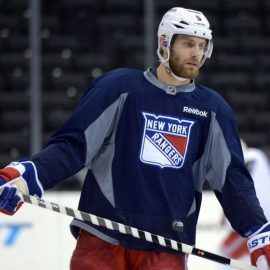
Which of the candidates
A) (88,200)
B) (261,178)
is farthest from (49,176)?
(261,178)

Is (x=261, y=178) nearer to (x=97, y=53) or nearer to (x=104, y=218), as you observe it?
(x=104, y=218)

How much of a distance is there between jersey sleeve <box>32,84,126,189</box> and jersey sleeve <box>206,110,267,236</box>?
33 cm

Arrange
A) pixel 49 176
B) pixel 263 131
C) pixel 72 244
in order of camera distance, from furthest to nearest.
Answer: pixel 263 131 → pixel 72 244 → pixel 49 176

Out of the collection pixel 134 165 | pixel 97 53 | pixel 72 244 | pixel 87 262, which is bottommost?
pixel 72 244

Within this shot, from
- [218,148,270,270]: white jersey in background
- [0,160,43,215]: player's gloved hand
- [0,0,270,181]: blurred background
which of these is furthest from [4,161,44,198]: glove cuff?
[0,0,270,181]: blurred background

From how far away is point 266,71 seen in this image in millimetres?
7648

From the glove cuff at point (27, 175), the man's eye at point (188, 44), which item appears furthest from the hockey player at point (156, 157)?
the glove cuff at point (27, 175)

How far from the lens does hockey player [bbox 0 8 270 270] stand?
3.31 m

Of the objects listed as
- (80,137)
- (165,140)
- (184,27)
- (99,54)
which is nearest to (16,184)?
(80,137)

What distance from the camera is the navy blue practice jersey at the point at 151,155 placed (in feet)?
10.9

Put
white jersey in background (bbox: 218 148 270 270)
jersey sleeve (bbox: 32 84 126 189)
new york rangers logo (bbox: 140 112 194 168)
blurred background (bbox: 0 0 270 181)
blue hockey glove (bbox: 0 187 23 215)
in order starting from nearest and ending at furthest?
blue hockey glove (bbox: 0 187 23 215), jersey sleeve (bbox: 32 84 126 189), new york rangers logo (bbox: 140 112 194 168), white jersey in background (bbox: 218 148 270 270), blurred background (bbox: 0 0 270 181)

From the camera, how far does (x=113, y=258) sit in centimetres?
331

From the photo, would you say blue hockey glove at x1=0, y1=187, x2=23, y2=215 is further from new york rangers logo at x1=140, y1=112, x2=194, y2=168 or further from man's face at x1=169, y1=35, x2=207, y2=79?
man's face at x1=169, y1=35, x2=207, y2=79

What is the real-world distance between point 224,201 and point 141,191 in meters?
0.29
